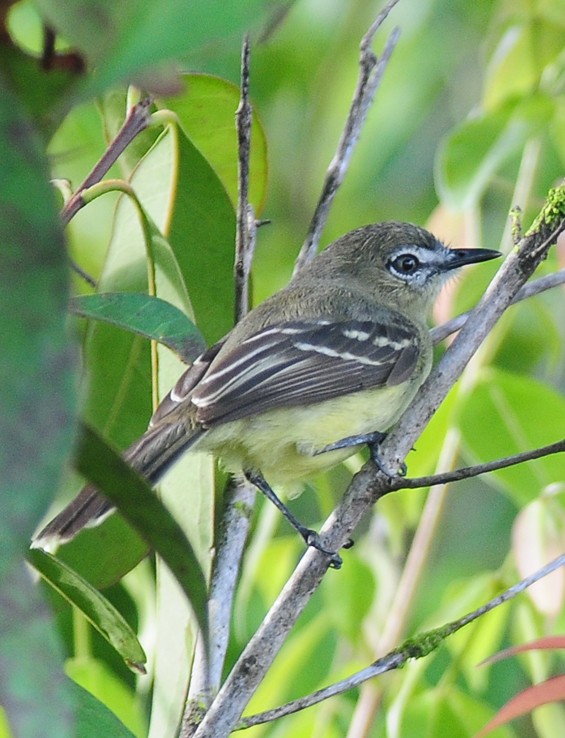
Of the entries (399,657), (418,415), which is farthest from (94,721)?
(418,415)

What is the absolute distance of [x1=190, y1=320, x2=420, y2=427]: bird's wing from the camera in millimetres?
2580

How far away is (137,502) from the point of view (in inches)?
36.3

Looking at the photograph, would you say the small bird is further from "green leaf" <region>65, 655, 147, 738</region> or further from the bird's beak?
"green leaf" <region>65, 655, 147, 738</region>

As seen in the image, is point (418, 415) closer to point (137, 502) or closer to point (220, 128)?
point (220, 128)

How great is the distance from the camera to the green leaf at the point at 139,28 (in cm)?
63

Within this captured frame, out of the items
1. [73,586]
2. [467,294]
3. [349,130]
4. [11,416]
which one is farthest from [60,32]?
[467,294]

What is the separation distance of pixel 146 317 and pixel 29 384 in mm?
860

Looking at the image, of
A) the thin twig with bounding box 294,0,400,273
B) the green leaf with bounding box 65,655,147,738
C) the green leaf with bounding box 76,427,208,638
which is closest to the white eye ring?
the thin twig with bounding box 294,0,400,273

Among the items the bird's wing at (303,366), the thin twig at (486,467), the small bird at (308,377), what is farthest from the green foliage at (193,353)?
the thin twig at (486,467)

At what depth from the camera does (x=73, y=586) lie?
4.81ft

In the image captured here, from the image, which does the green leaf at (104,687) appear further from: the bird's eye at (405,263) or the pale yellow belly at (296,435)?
the bird's eye at (405,263)

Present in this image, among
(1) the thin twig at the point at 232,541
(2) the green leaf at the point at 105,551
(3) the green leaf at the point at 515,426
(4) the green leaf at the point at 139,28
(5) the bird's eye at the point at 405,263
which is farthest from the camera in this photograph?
→ (5) the bird's eye at the point at 405,263

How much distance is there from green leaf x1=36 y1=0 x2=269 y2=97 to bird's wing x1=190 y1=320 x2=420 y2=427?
5.87ft

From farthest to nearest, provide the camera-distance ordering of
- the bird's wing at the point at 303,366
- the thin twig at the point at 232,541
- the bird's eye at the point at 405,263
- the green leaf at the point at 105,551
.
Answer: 1. the bird's eye at the point at 405,263
2. the bird's wing at the point at 303,366
3. the green leaf at the point at 105,551
4. the thin twig at the point at 232,541
